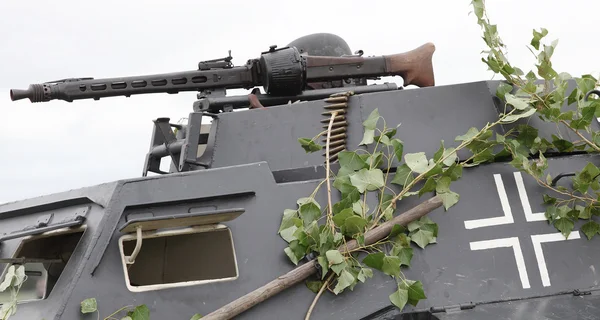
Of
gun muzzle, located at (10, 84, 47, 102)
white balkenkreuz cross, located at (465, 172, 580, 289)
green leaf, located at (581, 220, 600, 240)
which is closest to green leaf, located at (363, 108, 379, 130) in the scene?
white balkenkreuz cross, located at (465, 172, 580, 289)

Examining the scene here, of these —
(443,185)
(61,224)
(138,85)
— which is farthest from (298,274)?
(138,85)

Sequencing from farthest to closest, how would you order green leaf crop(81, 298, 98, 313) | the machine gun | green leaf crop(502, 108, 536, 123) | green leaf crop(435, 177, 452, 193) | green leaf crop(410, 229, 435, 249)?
the machine gun, green leaf crop(502, 108, 536, 123), green leaf crop(435, 177, 452, 193), green leaf crop(410, 229, 435, 249), green leaf crop(81, 298, 98, 313)

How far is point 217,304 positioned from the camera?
4.88 meters

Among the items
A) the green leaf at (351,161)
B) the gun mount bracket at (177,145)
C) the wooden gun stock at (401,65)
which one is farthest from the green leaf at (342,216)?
the wooden gun stock at (401,65)

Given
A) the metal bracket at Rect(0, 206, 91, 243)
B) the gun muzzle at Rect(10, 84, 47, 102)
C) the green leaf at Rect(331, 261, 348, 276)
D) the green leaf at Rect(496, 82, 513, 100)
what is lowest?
the green leaf at Rect(331, 261, 348, 276)

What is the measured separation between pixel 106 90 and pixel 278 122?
8.51 feet

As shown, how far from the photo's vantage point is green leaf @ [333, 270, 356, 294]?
16.3 ft

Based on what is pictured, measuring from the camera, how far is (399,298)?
4.98 metres

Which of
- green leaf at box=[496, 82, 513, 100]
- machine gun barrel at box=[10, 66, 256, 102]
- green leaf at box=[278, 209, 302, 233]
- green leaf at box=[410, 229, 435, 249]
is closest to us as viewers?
green leaf at box=[278, 209, 302, 233]

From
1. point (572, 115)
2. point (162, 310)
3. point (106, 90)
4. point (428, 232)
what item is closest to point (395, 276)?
point (428, 232)

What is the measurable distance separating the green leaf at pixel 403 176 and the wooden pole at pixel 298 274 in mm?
171

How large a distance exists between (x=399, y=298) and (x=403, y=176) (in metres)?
0.80

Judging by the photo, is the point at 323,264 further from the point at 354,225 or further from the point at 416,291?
the point at 416,291

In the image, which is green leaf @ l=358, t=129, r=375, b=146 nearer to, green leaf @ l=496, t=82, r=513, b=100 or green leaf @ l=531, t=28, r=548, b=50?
green leaf @ l=496, t=82, r=513, b=100
